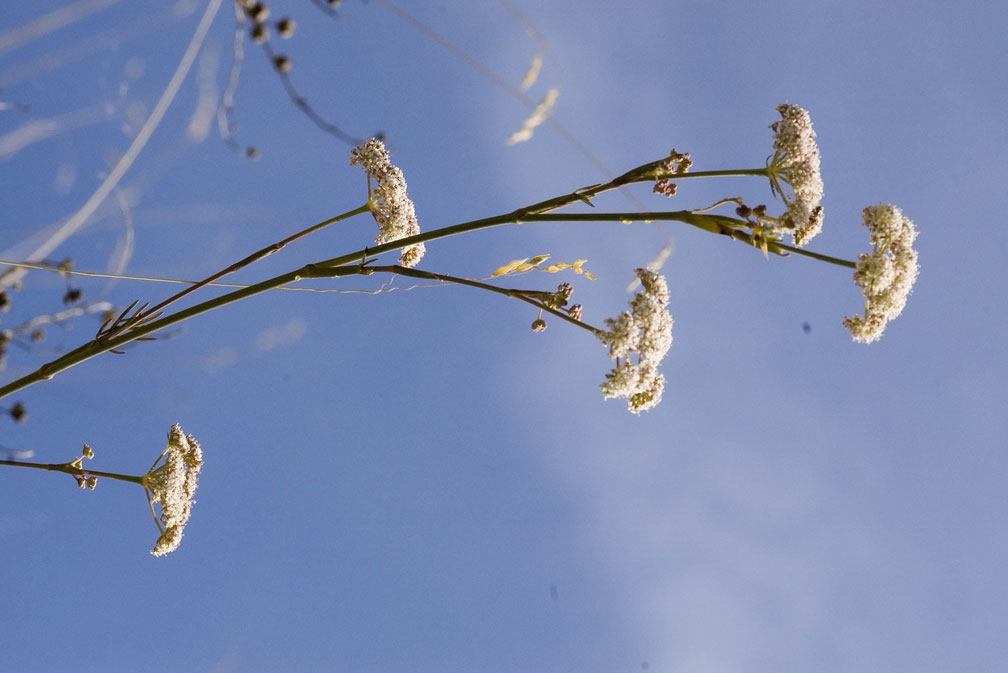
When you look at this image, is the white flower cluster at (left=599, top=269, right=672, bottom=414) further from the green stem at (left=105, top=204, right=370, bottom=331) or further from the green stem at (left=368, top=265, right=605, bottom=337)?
the green stem at (left=105, top=204, right=370, bottom=331)

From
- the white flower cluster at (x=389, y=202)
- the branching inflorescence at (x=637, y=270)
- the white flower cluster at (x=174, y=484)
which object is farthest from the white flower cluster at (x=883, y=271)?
the white flower cluster at (x=174, y=484)

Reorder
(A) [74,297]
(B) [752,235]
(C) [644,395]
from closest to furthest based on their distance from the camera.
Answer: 1. (B) [752,235]
2. (C) [644,395]
3. (A) [74,297]

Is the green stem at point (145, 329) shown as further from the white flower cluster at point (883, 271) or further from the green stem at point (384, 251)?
the white flower cluster at point (883, 271)

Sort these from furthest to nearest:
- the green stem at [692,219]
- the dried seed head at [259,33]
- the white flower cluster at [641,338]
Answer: the white flower cluster at [641,338] < the green stem at [692,219] < the dried seed head at [259,33]

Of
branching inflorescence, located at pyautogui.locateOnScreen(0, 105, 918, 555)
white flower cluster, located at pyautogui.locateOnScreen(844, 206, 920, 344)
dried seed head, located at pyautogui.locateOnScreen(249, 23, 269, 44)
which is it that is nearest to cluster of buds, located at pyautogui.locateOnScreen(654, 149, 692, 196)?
branching inflorescence, located at pyautogui.locateOnScreen(0, 105, 918, 555)

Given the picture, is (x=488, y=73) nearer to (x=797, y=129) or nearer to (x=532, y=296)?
(x=532, y=296)

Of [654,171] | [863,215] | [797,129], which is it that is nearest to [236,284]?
[654,171]

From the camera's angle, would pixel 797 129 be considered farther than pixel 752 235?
Yes
